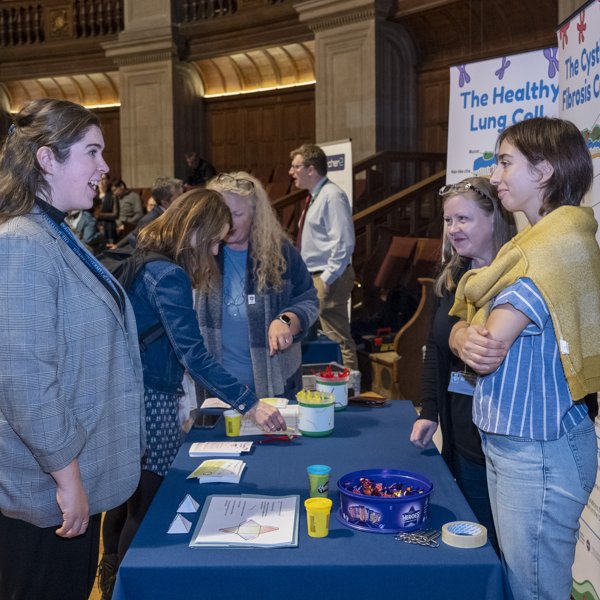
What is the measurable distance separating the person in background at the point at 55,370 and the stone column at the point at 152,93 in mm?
10047

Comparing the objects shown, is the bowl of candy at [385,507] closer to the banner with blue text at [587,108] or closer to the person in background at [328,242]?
the banner with blue text at [587,108]

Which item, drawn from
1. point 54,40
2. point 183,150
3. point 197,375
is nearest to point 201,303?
point 197,375

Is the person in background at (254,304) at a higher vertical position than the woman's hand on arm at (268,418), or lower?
higher

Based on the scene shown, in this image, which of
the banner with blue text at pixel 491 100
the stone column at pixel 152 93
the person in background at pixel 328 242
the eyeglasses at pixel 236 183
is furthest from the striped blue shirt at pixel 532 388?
the stone column at pixel 152 93

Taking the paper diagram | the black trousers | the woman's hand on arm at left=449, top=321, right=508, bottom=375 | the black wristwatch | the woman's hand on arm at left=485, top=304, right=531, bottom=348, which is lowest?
the black trousers

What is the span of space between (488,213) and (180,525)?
1.22 meters

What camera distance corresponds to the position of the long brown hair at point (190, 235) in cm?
228

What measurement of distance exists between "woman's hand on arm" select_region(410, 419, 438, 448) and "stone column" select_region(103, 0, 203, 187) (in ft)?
32.3

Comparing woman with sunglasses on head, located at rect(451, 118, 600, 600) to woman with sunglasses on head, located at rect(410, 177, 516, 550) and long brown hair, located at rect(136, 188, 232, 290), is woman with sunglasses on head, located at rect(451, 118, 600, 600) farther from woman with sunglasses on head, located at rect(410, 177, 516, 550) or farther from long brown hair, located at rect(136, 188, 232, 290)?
long brown hair, located at rect(136, 188, 232, 290)

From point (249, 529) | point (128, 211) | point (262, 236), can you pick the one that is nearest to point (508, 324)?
point (249, 529)

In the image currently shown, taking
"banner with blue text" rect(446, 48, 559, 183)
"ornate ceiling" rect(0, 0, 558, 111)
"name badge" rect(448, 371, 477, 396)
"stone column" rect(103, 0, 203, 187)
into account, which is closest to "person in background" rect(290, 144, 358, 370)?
"banner with blue text" rect(446, 48, 559, 183)

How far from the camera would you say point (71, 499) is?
153 cm

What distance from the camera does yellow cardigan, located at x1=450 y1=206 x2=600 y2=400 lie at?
4.82ft

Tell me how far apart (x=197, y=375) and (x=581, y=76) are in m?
1.57
